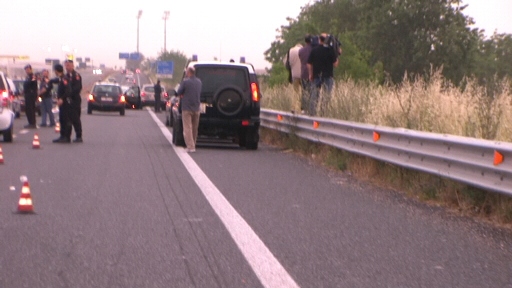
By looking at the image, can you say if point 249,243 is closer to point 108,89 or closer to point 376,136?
point 376,136

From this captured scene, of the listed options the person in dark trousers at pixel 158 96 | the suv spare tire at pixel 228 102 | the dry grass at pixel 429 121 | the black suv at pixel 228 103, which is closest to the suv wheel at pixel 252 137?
the black suv at pixel 228 103

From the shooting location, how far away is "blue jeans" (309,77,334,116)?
63.2 ft

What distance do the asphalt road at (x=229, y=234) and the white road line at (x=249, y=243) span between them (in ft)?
0.04

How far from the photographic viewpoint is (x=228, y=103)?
19609mm

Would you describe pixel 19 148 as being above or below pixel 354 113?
below

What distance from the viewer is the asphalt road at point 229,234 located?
7.22 m

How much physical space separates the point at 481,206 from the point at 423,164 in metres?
1.53

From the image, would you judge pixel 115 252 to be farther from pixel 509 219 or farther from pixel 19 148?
pixel 19 148

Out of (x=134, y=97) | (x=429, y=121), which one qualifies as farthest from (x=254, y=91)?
(x=134, y=97)

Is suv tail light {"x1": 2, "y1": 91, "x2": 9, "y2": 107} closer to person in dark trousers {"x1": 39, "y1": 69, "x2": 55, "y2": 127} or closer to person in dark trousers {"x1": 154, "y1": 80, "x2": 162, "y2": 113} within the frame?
person in dark trousers {"x1": 39, "y1": 69, "x2": 55, "y2": 127}

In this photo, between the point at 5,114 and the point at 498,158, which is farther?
the point at 5,114

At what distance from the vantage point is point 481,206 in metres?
10.6

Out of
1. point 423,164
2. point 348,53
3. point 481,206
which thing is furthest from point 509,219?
point 348,53

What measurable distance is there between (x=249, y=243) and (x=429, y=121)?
6299mm
